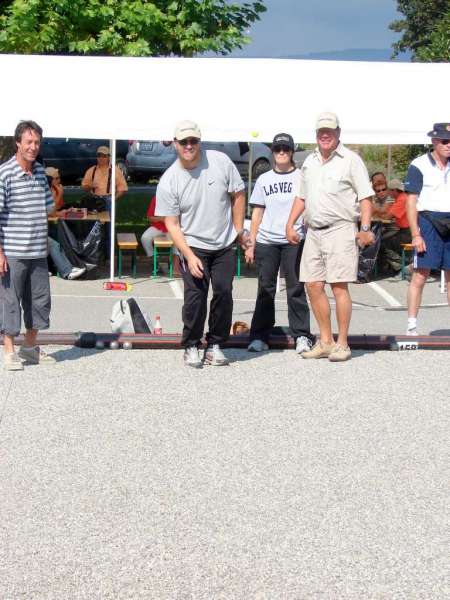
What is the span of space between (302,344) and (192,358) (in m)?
1.00

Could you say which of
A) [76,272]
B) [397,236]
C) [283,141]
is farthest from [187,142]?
[397,236]

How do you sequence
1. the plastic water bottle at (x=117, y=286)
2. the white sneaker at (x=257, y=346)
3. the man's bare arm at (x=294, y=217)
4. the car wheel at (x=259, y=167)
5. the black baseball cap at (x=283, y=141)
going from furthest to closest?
the car wheel at (x=259, y=167) < the plastic water bottle at (x=117, y=286) < the white sneaker at (x=257, y=346) < the black baseball cap at (x=283, y=141) < the man's bare arm at (x=294, y=217)

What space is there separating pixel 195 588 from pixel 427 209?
5466 mm

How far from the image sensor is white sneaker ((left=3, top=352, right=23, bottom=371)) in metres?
8.29

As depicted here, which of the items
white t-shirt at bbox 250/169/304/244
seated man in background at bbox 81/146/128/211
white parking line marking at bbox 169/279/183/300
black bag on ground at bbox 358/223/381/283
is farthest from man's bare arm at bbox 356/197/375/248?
seated man in background at bbox 81/146/128/211

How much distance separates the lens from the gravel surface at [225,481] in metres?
4.56

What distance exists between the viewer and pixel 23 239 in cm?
812

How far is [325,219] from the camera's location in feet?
28.0

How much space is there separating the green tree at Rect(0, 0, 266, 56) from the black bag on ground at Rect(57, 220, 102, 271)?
360 cm

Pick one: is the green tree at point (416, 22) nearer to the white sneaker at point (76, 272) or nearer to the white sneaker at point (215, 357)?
the white sneaker at point (76, 272)

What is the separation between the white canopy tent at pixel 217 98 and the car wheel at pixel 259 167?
490 inches

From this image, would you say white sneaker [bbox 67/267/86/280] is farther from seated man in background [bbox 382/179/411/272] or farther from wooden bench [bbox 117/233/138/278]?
seated man in background [bbox 382/179/411/272]

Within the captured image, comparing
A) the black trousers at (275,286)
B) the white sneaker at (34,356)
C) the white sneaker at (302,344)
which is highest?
the black trousers at (275,286)

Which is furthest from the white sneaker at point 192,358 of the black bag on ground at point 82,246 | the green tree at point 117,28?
the green tree at point 117,28
